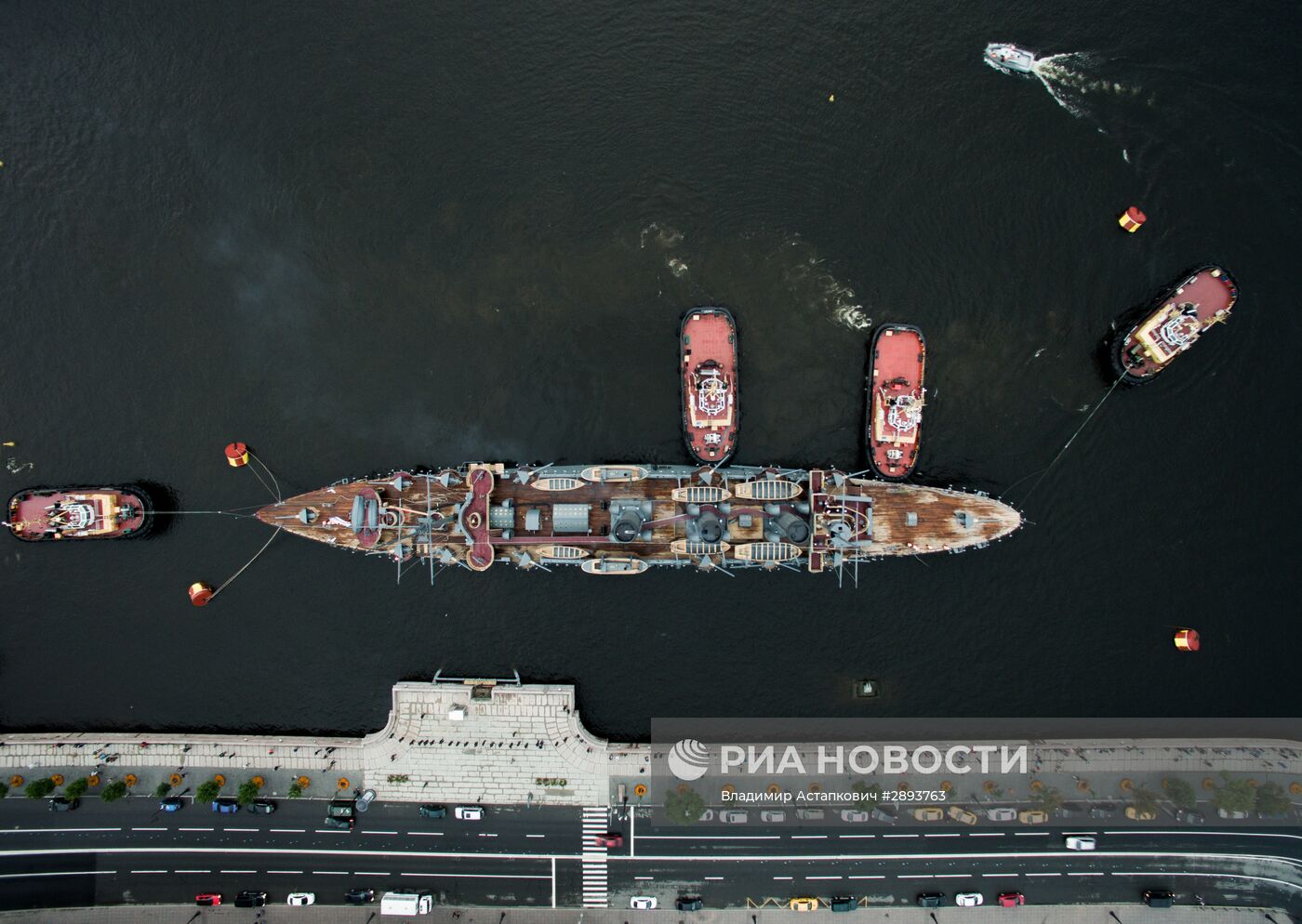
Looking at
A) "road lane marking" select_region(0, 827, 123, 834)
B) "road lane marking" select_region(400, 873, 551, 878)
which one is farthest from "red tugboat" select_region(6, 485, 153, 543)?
"road lane marking" select_region(400, 873, 551, 878)

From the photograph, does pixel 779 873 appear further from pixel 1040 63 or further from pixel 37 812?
pixel 1040 63

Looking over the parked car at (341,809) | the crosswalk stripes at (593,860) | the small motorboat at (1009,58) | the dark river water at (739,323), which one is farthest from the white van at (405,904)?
the small motorboat at (1009,58)

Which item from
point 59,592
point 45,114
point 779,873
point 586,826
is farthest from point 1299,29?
point 59,592

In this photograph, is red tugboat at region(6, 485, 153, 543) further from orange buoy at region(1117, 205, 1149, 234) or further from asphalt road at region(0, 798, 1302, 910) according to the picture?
orange buoy at region(1117, 205, 1149, 234)

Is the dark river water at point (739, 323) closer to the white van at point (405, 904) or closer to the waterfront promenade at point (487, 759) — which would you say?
the waterfront promenade at point (487, 759)

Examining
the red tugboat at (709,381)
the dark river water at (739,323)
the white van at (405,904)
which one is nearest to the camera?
the red tugboat at (709,381)

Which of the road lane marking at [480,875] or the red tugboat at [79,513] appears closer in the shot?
the red tugboat at [79,513]

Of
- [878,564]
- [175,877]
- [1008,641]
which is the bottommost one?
[175,877]
